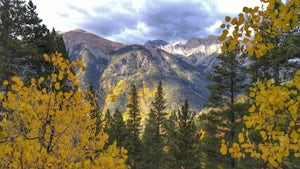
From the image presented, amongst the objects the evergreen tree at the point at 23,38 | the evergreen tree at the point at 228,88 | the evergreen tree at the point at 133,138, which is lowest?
the evergreen tree at the point at 133,138

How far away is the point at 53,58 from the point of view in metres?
4.07

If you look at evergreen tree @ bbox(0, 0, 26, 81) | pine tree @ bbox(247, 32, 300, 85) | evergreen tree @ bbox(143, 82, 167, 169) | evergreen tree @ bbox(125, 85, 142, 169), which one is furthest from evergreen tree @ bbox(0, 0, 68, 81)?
evergreen tree @ bbox(143, 82, 167, 169)

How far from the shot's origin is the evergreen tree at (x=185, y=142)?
2388 centimetres

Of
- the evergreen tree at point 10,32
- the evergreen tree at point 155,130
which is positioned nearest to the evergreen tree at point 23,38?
the evergreen tree at point 10,32

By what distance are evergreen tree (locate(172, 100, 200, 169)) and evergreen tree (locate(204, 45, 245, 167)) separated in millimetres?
3759

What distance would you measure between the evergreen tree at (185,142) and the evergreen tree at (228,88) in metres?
3.76

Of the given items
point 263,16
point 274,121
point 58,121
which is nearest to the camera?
point 263,16

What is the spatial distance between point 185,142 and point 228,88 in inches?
283

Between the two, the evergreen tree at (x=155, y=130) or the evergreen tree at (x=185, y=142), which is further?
the evergreen tree at (x=155, y=130)

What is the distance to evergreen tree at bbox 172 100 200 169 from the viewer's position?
2388cm

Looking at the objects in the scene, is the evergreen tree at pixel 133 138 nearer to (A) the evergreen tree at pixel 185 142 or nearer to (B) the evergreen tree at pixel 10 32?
(A) the evergreen tree at pixel 185 142

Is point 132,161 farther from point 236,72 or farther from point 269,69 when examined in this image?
point 269,69

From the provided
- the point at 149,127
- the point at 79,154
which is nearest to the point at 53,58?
the point at 79,154

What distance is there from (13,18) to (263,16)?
65.0ft
